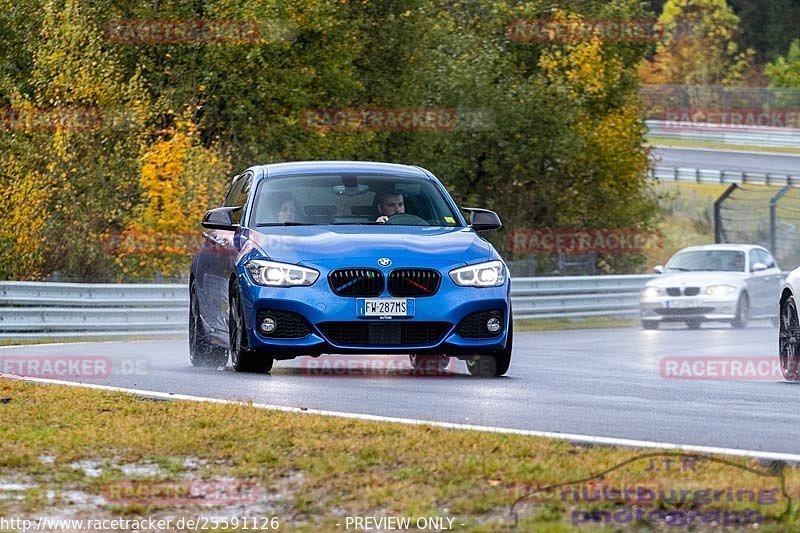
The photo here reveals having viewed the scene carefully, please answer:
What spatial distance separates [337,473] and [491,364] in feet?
20.1

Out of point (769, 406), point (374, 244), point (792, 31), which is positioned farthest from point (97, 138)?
point (792, 31)

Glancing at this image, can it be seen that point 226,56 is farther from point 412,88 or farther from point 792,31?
point 792,31

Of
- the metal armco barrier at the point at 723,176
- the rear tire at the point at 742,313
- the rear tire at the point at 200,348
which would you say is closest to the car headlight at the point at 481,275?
the rear tire at the point at 200,348

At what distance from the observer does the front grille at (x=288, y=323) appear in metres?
12.4

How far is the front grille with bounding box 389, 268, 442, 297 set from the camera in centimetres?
1237

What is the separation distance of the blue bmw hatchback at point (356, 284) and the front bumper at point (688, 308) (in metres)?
13.5

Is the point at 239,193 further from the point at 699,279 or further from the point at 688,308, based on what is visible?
the point at 699,279

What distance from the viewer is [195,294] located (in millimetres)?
15242

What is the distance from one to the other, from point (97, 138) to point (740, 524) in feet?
92.4

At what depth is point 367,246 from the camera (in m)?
12.5

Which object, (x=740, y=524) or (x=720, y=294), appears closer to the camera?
(x=740, y=524)
